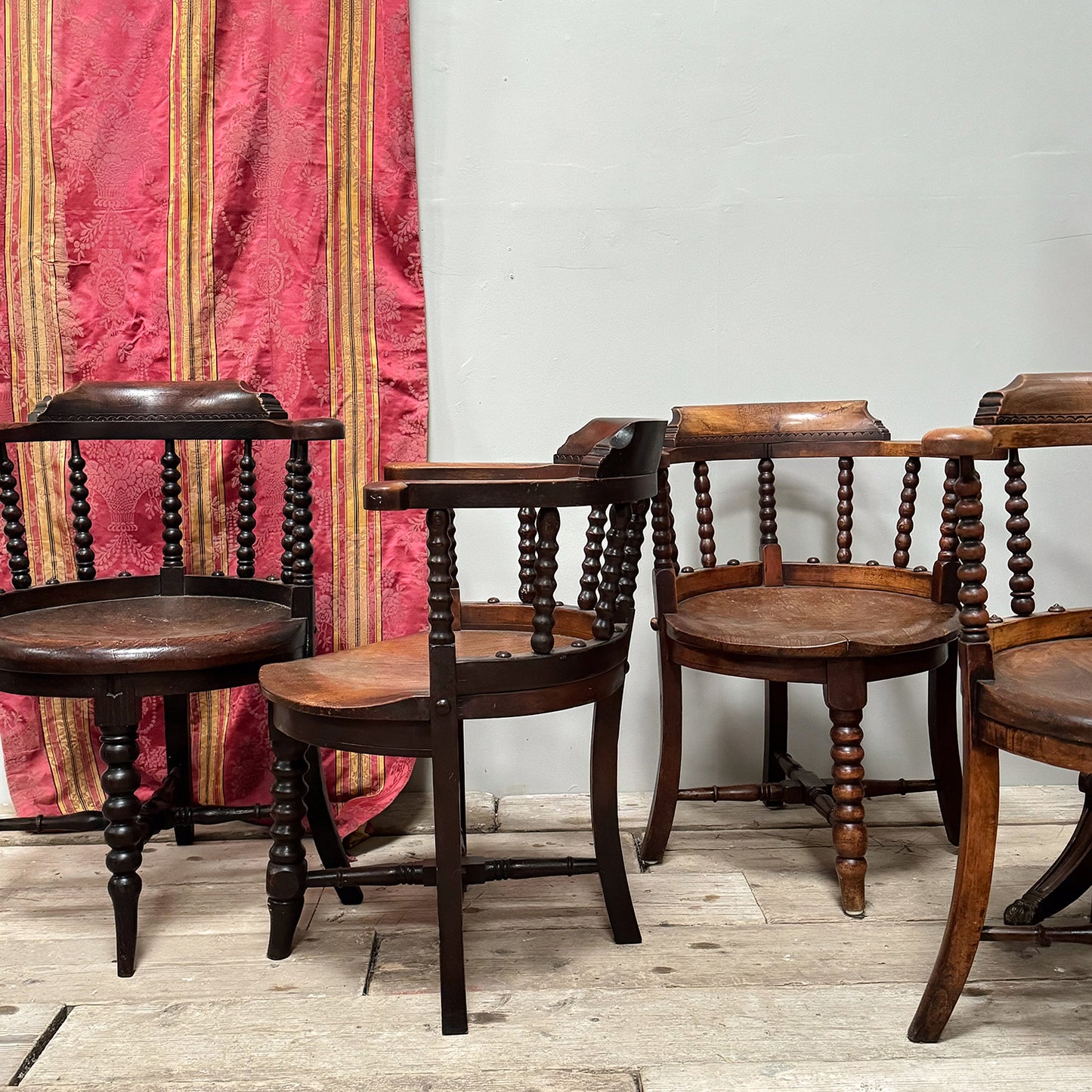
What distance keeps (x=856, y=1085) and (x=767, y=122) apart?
2.09 metres

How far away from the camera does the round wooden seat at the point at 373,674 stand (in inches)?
64.6

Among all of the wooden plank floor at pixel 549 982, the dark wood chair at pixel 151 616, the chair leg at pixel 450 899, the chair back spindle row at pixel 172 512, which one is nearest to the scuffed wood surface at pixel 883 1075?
the wooden plank floor at pixel 549 982

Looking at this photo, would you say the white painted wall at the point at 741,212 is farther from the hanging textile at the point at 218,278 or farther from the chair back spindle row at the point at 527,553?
the chair back spindle row at the point at 527,553

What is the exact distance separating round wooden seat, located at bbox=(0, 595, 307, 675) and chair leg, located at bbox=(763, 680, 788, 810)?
3.81ft

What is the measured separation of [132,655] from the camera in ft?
5.98

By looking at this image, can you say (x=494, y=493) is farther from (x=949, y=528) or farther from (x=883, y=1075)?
(x=949, y=528)

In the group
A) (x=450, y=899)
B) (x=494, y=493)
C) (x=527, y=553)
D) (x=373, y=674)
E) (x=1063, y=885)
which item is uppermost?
(x=494, y=493)

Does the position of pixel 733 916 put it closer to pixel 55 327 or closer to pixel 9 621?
pixel 9 621

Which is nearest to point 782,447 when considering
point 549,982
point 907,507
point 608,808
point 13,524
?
point 907,507

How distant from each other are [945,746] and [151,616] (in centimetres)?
169

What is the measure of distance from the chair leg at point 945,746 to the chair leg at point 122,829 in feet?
5.36

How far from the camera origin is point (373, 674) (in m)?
1.83

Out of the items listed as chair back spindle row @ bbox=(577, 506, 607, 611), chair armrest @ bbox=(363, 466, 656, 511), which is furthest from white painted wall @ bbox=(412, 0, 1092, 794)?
chair armrest @ bbox=(363, 466, 656, 511)

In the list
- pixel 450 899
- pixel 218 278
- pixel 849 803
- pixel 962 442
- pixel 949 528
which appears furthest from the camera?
pixel 218 278
